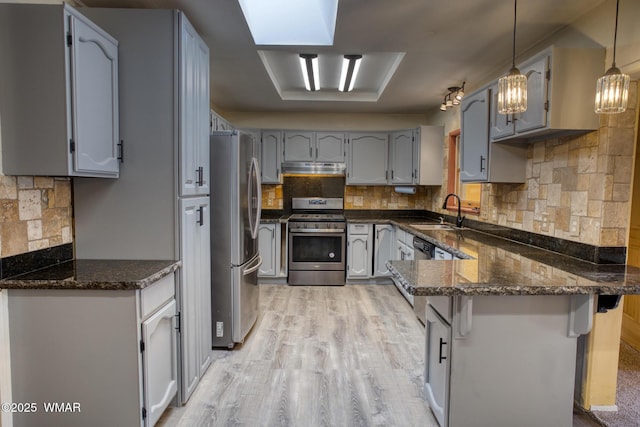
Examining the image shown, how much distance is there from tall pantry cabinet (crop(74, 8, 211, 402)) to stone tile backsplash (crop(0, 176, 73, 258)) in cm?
7

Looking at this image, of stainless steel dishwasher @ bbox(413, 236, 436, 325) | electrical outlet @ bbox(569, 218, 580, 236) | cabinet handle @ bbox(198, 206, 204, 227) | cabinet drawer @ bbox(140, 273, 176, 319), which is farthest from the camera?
stainless steel dishwasher @ bbox(413, 236, 436, 325)

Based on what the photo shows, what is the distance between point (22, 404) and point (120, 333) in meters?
0.58

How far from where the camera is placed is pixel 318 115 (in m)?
5.24

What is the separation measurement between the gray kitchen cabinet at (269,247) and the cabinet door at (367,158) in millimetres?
1257

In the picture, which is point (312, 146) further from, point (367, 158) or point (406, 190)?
point (406, 190)

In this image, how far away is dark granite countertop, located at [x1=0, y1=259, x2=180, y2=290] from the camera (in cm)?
163

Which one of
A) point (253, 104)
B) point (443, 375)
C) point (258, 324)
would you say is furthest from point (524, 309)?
point (253, 104)

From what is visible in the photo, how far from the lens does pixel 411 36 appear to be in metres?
2.56

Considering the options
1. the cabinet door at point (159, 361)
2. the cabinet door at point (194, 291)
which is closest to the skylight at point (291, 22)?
the cabinet door at point (194, 291)

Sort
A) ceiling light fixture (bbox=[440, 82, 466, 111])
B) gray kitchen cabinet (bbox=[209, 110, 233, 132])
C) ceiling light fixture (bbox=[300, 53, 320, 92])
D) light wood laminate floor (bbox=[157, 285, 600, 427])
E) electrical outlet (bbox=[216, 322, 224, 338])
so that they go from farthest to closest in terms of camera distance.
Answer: ceiling light fixture (bbox=[440, 82, 466, 111])
gray kitchen cabinet (bbox=[209, 110, 233, 132])
ceiling light fixture (bbox=[300, 53, 320, 92])
electrical outlet (bbox=[216, 322, 224, 338])
light wood laminate floor (bbox=[157, 285, 600, 427])

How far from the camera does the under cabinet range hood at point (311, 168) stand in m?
5.02

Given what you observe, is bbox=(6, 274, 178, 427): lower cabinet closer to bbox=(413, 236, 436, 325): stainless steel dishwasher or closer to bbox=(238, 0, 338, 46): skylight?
bbox=(238, 0, 338, 46): skylight

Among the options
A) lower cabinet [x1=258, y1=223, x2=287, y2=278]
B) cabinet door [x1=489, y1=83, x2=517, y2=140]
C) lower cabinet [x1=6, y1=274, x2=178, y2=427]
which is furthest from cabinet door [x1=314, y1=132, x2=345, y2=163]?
lower cabinet [x1=6, y1=274, x2=178, y2=427]

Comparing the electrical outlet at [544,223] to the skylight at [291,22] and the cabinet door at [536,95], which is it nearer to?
the cabinet door at [536,95]
